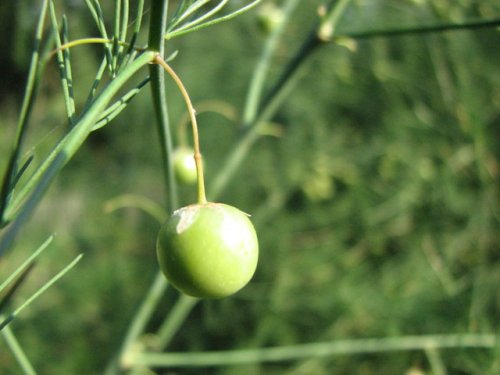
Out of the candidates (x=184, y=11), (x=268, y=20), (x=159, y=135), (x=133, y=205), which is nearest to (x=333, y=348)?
(x=133, y=205)

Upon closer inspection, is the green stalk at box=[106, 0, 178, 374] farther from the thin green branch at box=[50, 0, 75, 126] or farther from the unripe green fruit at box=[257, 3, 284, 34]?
the unripe green fruit at box=[257, 3, 284, 34]

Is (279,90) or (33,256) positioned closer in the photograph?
(33,256)

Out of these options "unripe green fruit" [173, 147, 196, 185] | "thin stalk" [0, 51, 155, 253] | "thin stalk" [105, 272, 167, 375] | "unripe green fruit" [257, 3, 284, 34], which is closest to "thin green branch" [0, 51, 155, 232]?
"thin stalk" [0, 51, 155, 253]

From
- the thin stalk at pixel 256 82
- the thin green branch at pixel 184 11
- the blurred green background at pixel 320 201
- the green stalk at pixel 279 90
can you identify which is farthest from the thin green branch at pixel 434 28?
the blurred green background at pixel 320 201

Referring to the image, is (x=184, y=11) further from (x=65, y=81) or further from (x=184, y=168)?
(x=184, y=168)

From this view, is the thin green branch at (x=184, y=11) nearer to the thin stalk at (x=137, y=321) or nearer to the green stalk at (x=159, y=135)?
the green stalk at (x=159, y=135)

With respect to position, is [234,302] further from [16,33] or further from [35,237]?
[16,33]

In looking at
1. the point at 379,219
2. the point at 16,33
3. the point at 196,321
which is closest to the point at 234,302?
the point at 196,321
